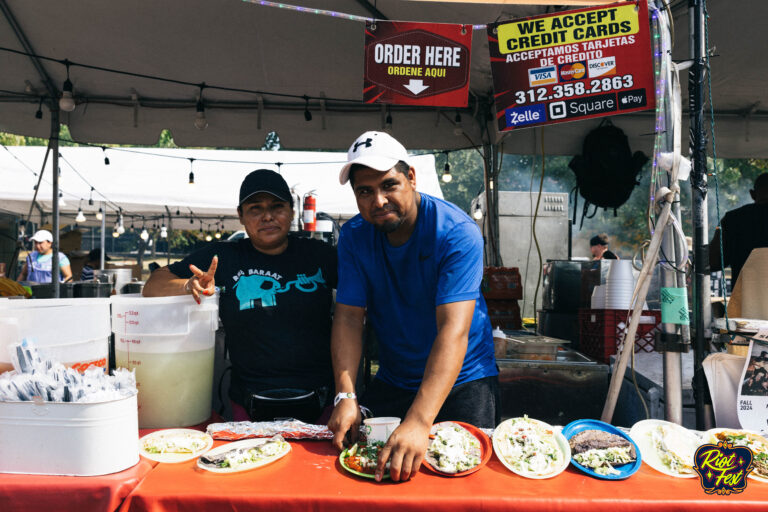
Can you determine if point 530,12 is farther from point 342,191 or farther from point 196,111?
point 342,191

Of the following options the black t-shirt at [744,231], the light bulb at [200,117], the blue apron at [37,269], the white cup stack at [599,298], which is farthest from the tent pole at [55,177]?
the black t-shirt at [744,231]

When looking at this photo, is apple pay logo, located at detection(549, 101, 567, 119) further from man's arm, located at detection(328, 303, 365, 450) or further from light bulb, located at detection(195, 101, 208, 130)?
light bulb, located at detection(195, 101, 208, 130)

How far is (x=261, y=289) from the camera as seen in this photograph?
2.31 metres

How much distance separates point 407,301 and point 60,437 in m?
1.21

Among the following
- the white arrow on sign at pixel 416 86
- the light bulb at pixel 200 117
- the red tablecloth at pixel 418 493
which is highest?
the light bulb at pixel 200 117

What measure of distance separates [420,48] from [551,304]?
2.44 m

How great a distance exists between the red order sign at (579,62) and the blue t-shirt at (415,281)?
0.92 metres

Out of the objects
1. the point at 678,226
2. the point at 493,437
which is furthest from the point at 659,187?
the point at 493,437

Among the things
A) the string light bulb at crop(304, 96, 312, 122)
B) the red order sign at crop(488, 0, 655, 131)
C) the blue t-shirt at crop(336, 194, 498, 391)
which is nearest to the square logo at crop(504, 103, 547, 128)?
the red order sign at crop(488, 0, 655, 131)

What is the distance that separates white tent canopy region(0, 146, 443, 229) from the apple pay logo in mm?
7926

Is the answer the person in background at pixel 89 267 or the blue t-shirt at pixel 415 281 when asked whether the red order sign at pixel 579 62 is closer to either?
the blue t-shirt at pixel 415 281

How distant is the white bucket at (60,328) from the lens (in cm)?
164

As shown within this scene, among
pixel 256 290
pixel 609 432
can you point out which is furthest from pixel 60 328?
pixel 609 432

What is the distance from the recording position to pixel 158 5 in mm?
3768
